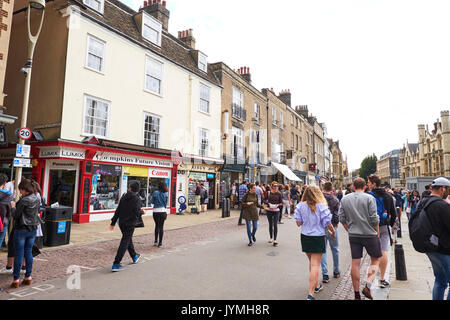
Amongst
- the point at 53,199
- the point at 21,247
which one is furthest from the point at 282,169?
the point at 21,247

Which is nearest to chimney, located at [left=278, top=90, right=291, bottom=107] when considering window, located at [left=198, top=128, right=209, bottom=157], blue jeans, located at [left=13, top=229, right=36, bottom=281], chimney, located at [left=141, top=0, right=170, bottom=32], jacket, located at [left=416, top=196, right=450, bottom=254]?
window, located at [left=198, top=128, right=209, bottom=157]

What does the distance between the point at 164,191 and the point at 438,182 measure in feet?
20.2

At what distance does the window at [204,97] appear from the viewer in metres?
18.0

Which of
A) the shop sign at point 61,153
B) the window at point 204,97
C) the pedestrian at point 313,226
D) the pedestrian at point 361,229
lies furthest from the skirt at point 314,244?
the window at point 204,97

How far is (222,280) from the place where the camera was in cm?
Answer: 479

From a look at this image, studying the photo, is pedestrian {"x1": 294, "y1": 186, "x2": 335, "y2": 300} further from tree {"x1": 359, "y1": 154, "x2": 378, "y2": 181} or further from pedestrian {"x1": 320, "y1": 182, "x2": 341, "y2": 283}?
tree {"x1": 359, "y1": 154, "x2": 378, "y2": 181}

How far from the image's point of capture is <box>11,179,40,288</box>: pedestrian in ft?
14.5

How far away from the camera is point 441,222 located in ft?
10.8

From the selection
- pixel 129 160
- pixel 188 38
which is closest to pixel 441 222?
pixel 129 160

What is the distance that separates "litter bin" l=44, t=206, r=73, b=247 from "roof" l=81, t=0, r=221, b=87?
28.2ft

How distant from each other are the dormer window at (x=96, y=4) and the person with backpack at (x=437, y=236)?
562 inches

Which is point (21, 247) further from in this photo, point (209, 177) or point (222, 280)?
point (209, 177)

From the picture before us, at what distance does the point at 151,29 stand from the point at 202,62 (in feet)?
14.9

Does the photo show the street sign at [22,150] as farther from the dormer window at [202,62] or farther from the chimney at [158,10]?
the dormer window at [202,62]
